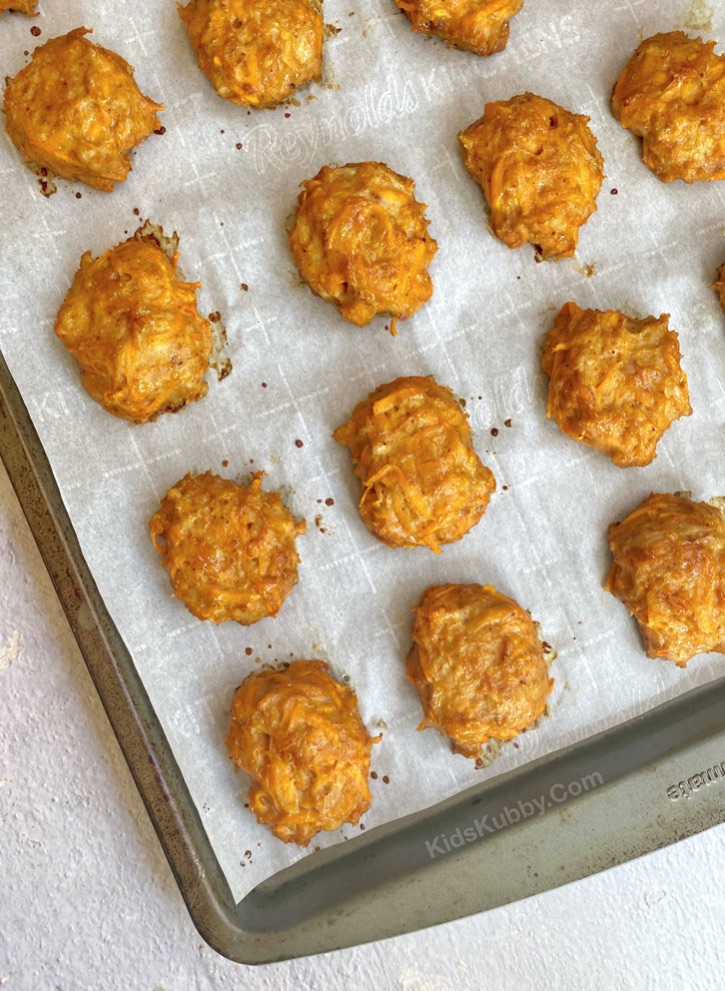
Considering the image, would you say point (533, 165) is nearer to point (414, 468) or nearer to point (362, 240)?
point (362, 240)

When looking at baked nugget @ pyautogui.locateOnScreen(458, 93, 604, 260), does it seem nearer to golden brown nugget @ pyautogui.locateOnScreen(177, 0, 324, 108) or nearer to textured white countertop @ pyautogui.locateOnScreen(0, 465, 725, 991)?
golden brown nugget @ pyautogui.locateOnScreen(177, 0, 324, 108)

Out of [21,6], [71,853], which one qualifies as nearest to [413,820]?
[71,853]

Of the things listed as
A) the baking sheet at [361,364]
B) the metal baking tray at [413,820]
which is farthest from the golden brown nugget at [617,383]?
the metal baking tray at [413,820]


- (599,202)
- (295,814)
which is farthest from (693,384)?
(295,814)

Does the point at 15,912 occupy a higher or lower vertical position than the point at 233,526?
lower

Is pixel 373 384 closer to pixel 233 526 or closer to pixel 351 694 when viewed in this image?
pixel 233 526

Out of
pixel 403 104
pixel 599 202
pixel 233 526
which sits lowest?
pixel 233 526
